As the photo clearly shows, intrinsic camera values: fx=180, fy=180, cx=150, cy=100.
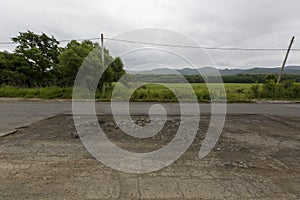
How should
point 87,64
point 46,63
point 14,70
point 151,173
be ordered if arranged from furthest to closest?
point 46,63 < point 14,70 < point 87,64 < point 151,173

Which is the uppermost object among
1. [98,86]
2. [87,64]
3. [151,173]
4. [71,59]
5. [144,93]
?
[71,59]

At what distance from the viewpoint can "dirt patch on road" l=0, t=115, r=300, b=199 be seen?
2.34 meters

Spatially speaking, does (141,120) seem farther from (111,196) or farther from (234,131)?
(111,196)

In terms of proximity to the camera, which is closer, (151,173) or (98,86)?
(151,173)

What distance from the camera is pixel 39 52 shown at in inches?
766

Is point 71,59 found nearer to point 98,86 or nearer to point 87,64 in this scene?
point 87,64

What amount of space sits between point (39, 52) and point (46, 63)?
1.29 meters

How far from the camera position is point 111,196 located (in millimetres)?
2240

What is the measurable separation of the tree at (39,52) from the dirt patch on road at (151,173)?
57.6ft

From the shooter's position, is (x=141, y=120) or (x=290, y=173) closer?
(x=290, y=173)

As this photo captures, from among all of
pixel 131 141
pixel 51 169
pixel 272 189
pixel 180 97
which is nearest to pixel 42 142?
pixel 51 169

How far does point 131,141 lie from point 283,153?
3.31m

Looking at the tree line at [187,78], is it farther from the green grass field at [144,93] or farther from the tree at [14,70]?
the tree at [14,70]

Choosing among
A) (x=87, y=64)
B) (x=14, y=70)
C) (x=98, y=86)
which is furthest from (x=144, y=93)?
(x=14, y=70)
